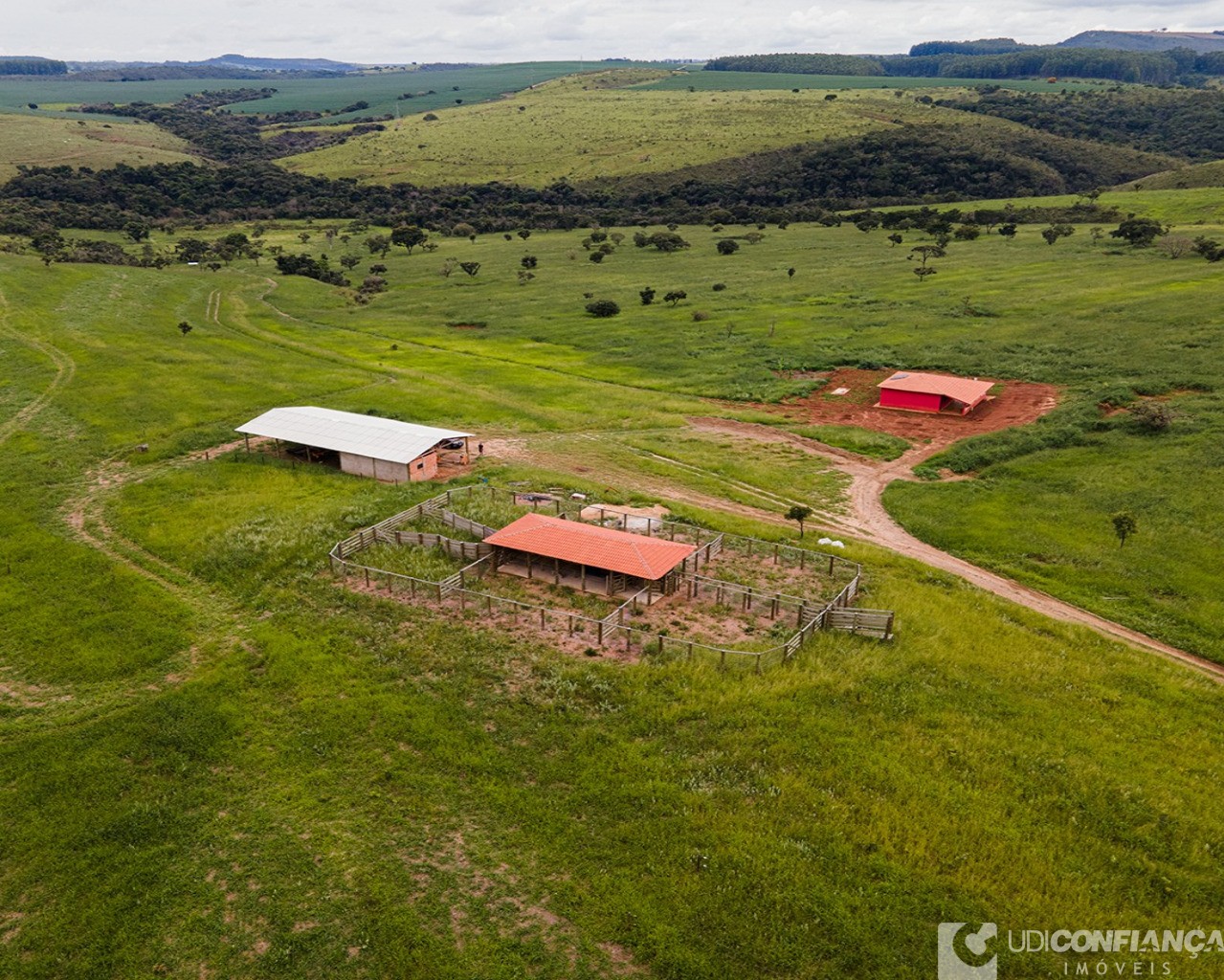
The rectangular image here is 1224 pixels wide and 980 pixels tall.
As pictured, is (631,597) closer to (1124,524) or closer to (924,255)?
(1124,524)

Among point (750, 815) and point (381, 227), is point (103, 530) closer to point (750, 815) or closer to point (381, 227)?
point (750, 815)

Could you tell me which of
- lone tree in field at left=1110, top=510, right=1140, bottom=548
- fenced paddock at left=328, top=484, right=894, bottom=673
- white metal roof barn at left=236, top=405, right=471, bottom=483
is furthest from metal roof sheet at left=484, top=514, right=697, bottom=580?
lone tree in field at left=1110, top=510, right=1140, bottom=548

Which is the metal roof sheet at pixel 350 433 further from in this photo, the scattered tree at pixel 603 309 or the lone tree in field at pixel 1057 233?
the lone tree in field at pixel 1057 233

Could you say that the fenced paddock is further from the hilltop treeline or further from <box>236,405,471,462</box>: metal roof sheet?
the hilltop treeline

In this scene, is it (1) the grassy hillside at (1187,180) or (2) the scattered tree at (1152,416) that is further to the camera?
(1) the grassy hillside at (1187,180)

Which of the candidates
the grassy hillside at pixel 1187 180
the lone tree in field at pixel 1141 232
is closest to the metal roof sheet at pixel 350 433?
the lone tree in field at pixel 1141 232

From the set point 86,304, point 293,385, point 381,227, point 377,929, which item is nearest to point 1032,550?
point 377,929
